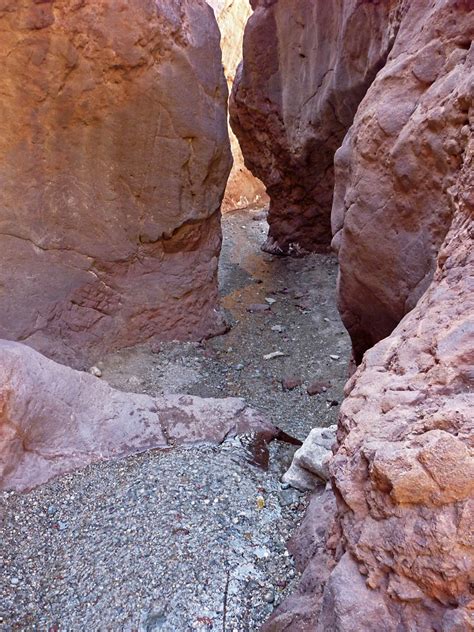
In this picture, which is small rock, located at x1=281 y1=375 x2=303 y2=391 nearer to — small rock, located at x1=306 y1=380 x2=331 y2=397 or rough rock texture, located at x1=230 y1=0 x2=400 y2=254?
small rock, located at x1=306 y1=380 x2=331 y2=397

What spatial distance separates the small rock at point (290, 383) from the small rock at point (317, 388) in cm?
10

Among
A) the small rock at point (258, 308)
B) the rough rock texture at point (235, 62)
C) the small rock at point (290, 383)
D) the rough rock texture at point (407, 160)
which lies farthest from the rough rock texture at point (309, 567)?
the rough rock texture at point (235, 62)

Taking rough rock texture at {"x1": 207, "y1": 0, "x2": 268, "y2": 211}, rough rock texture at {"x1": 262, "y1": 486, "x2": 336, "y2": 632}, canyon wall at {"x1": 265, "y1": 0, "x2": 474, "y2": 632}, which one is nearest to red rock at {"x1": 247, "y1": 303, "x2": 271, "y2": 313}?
canyon wall at {"x1": 265, "y1": 0, "x2": 474, "y2": 632}

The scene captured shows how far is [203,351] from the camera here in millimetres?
4781

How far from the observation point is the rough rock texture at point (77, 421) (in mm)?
2424

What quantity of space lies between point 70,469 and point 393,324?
1.81 m

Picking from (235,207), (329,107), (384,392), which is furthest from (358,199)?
(235,207)

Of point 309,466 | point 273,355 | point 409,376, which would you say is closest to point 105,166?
point 273,355

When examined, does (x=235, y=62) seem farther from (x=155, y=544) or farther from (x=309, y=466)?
(x=155, y=544)

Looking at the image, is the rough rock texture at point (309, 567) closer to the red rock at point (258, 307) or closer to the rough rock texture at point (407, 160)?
the rough rock texture at point (407, 160)

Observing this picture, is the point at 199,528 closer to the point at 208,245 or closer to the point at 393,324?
the point at 393,324

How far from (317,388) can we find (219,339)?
1164mm

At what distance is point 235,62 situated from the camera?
36.0 feet

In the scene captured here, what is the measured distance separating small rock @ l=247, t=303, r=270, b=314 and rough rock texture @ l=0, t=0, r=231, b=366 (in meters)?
1.03
